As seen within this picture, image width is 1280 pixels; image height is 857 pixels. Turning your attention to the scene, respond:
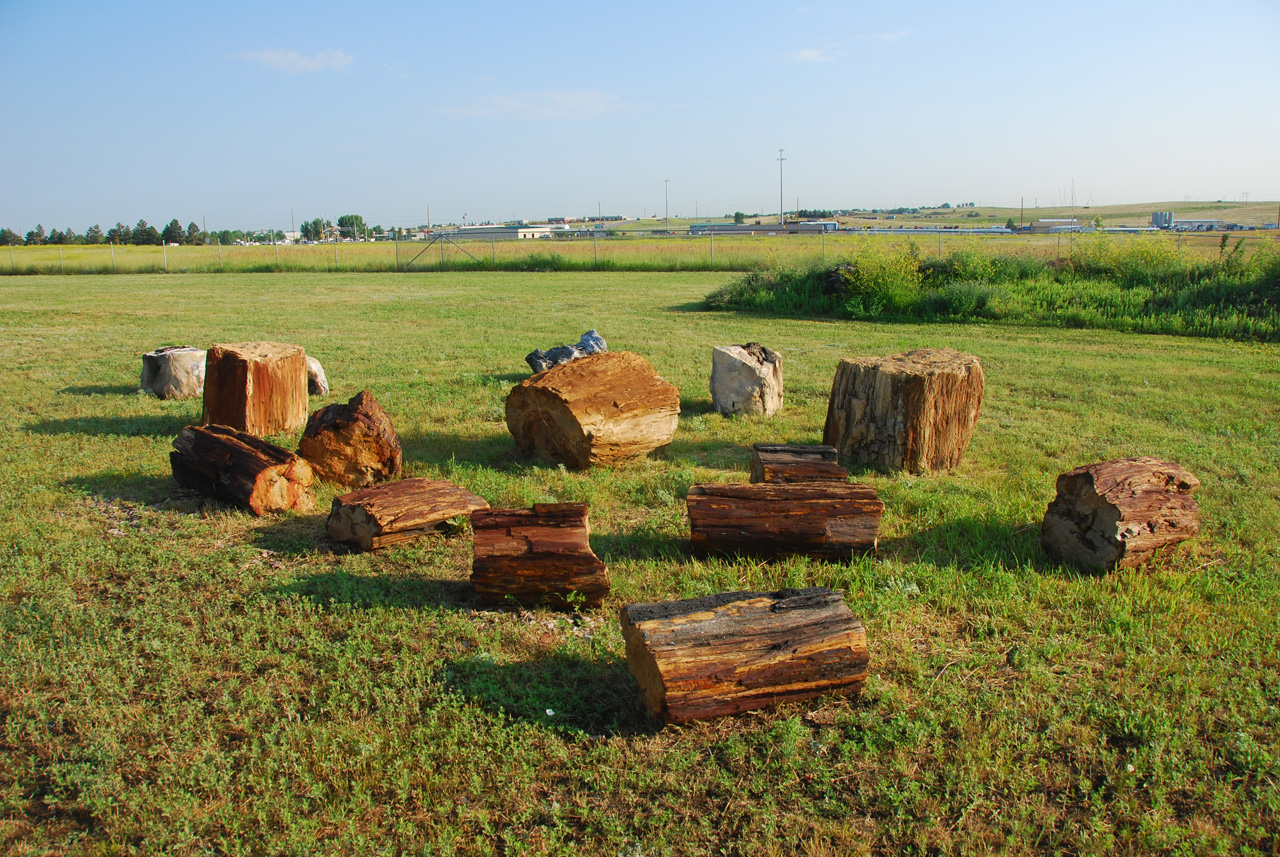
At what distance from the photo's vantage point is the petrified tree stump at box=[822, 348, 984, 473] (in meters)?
5.60

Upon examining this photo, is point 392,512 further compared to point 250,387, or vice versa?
point 250,387

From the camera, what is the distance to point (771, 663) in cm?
294

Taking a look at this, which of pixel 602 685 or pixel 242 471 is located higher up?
pixel 242 471

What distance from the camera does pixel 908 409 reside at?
223 inches

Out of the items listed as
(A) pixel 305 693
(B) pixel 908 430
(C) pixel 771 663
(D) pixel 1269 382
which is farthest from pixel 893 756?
(D) pixel 1269 382

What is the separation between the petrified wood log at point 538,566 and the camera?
3.74 m

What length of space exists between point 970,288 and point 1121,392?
632cm

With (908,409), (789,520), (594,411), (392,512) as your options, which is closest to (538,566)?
(392,512)

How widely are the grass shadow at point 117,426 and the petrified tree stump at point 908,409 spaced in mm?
5846

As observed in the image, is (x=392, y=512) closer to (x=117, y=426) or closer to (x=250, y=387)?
(x=250, y=387)

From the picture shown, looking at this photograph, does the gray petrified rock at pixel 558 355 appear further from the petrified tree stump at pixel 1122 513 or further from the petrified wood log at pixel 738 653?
the petrified wood log at pixel 738 653

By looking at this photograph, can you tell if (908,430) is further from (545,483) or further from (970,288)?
(970,288)

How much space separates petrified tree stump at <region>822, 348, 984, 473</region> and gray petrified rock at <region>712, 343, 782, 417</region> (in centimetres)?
146

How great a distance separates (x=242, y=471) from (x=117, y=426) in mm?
3037
